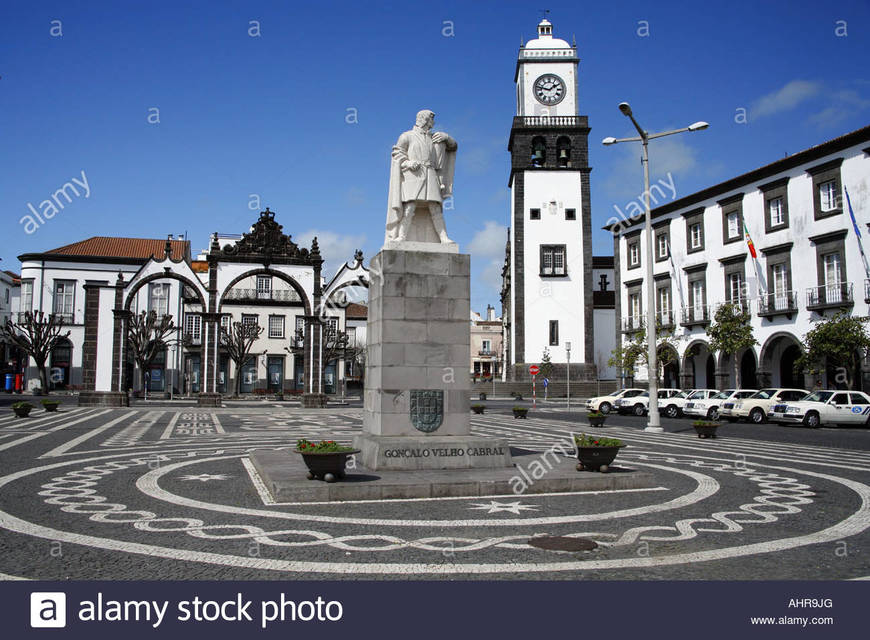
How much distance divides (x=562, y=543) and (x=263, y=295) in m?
62.5

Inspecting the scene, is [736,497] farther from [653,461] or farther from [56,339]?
[56,339]

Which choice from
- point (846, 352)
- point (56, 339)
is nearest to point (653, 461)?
point (846, 352)

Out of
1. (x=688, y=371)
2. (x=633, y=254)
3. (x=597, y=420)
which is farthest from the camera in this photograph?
(x=633, y=254)

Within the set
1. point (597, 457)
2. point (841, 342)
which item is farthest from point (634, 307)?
point (597, 457)

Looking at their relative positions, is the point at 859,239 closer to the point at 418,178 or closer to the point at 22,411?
the point at 418,178

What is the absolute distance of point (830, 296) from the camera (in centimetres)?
3259

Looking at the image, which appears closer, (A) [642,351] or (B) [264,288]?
(A) [642,351]

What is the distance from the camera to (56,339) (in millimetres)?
58875

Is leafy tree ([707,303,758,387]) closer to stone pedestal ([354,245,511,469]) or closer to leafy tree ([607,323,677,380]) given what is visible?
leafy tree ([607,323,677,380])

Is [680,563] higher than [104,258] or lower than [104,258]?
lower

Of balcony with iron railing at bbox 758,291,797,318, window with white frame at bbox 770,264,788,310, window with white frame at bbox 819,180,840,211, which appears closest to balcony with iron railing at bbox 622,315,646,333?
balcony with iron railing at bbox 758,291,797,318

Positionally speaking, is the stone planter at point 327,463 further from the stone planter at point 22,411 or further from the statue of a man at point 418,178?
the stone planter at point 22,411

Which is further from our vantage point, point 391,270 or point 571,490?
point 391,270

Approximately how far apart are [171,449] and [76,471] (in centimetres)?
362
